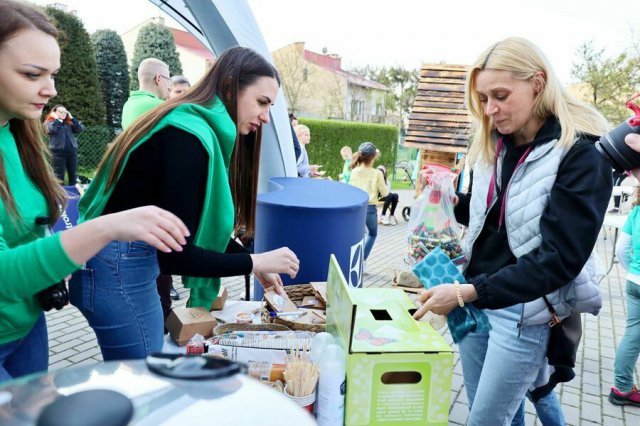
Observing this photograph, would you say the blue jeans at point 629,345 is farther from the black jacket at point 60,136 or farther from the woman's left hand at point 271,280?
the black jacket at point 60,136

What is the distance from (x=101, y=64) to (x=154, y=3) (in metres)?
14.1

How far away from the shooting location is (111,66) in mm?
18219

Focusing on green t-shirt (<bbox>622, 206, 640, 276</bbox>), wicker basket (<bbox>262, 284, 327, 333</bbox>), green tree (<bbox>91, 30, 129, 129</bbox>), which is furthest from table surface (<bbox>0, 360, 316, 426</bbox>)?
green tree (<bbox>91, 30, 129, 129</bbox>)

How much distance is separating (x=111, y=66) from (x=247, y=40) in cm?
1635

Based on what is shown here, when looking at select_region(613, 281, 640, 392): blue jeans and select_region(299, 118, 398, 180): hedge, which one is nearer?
select_region(613, 281, 640, 392): blue jeans

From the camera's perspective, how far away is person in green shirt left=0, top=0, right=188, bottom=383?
3.45 feet

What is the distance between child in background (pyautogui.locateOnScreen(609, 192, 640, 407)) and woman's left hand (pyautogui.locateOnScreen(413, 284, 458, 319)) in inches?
88.2

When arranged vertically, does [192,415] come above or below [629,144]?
below

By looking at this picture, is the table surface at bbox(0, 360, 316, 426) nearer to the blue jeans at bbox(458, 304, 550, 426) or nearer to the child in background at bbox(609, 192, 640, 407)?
the blue jeans at bbox(458, 304, 550, 426)

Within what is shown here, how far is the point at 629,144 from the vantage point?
1456mm

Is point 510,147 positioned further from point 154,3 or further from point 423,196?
point 154,3

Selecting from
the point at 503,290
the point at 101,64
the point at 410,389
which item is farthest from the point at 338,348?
the point at 101,64

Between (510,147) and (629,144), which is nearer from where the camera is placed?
(629,144)

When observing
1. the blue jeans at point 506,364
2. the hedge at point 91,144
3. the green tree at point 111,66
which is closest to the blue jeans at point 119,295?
the blue jeans at point 506,364
